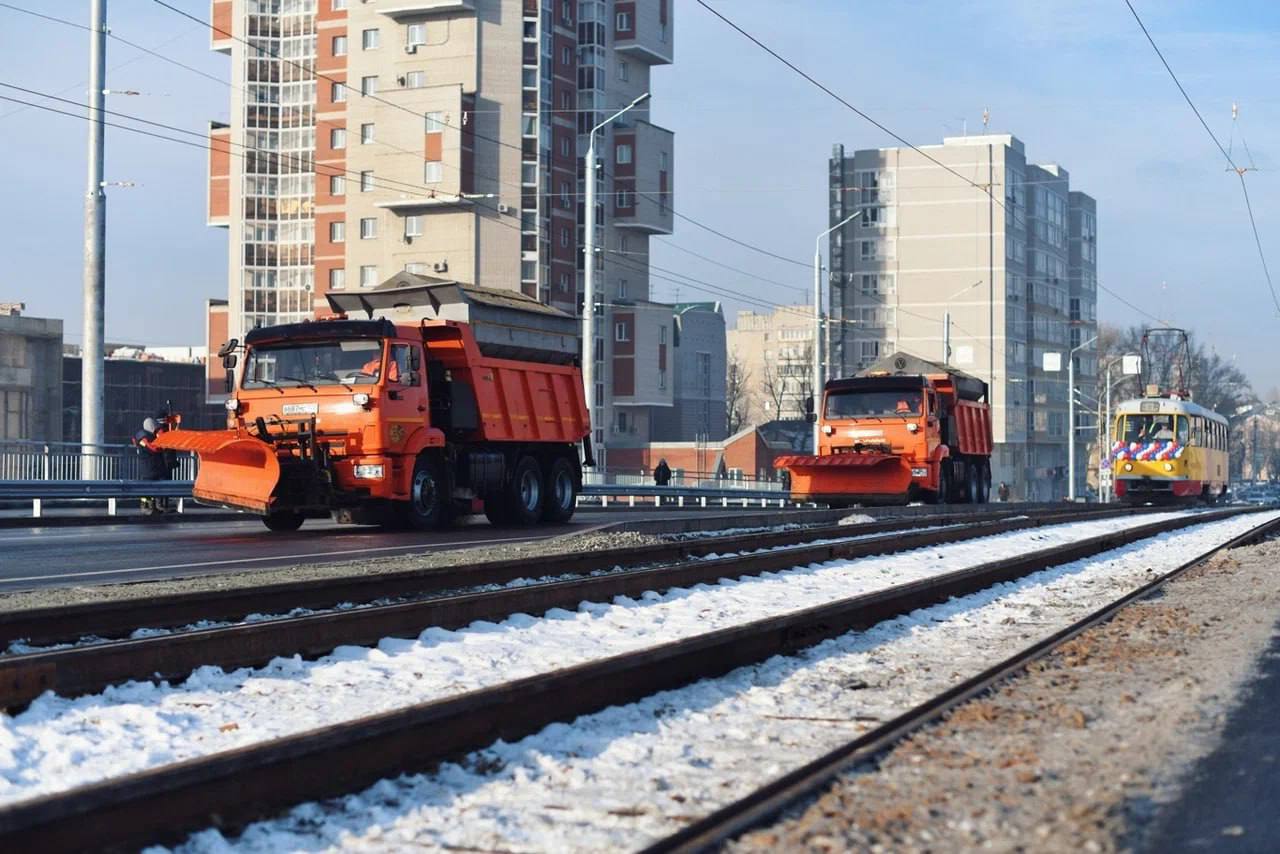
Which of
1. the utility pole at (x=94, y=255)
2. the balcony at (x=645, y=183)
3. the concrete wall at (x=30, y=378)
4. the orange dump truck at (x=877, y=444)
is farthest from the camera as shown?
the balcony at (x=645, y=183)

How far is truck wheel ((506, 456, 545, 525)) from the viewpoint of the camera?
2452cm

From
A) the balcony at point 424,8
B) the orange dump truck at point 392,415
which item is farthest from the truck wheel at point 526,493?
the balcony at point 424,8

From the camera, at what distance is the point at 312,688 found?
796 centimetres

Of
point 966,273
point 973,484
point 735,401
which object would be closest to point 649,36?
point 966,273

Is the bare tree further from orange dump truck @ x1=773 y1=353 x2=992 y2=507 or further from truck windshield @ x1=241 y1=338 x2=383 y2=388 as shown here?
truck windshield @ x1=241 y1=338 x2=383 y2=388

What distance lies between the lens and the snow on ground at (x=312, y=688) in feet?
20.5

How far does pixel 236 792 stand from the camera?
527 cm

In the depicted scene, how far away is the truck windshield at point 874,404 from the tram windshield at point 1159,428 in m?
16.9

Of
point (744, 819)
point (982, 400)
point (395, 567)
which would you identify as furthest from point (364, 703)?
point (982, 400)

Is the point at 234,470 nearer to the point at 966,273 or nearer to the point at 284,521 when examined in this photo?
the point at 284,521

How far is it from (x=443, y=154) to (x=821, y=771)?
87.4m

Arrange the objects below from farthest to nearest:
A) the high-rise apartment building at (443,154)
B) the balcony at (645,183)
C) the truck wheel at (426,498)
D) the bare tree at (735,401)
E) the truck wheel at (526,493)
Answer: the bare tree at (735,401), the balcony at (645,183), the high-rise apartment building at (443,154), the truck wheel at (526,493), the truck wheel at (426,498)

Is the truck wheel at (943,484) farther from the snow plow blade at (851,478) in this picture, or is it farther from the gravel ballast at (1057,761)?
the gravel ballast at (1057,761)

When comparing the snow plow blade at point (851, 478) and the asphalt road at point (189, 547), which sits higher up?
the snow plow blade at point (851, 478)
